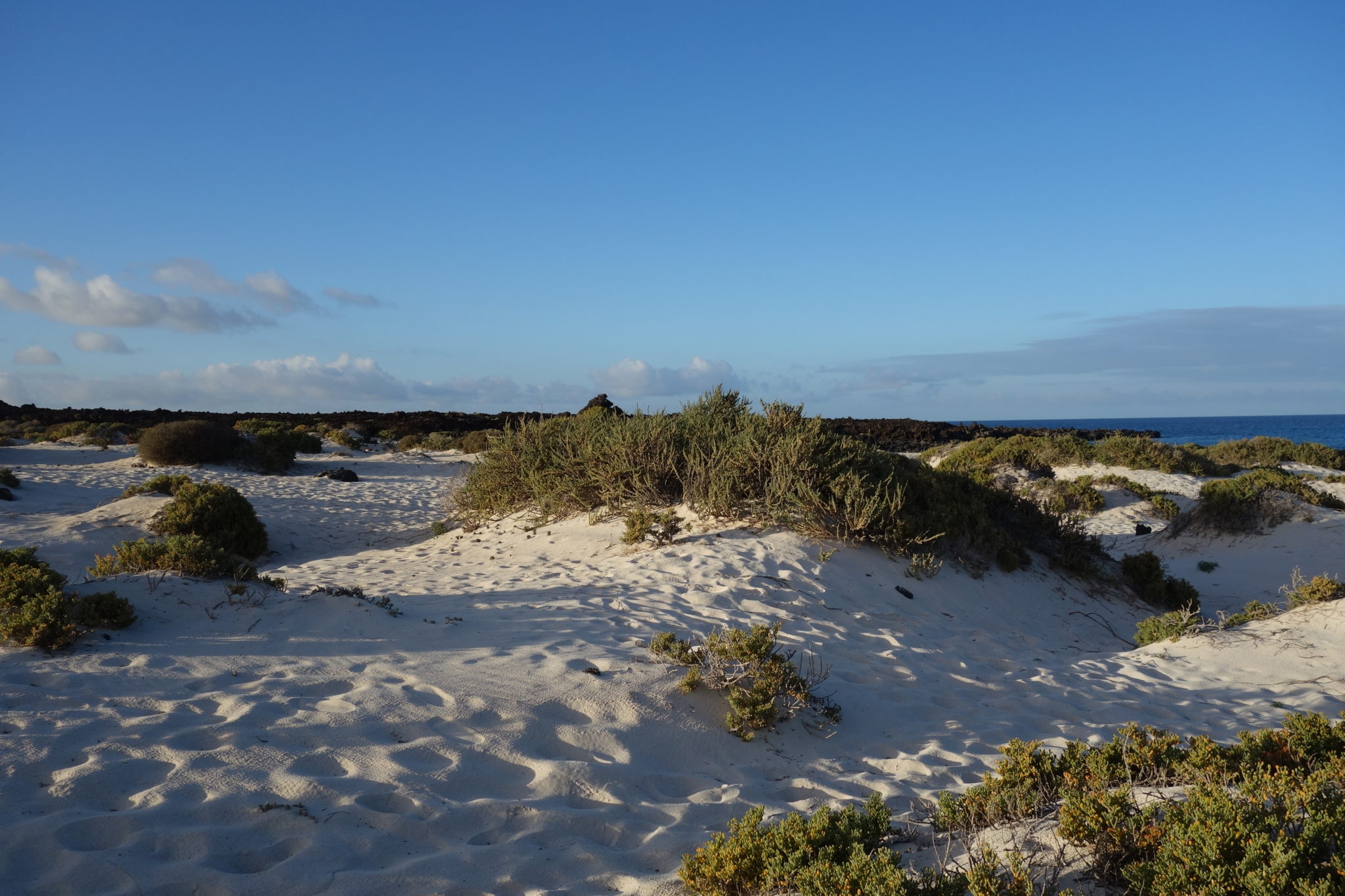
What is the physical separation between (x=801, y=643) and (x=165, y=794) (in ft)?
13.2

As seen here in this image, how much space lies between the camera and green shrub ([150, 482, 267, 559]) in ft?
30.9

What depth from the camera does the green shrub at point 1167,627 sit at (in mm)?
6539

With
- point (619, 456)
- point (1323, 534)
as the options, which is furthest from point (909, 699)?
point (1323, 534)

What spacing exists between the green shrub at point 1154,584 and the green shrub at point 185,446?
749 inches

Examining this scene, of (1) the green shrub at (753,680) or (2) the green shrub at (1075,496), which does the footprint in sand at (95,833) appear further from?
(2) the green shrub at (1075,496)

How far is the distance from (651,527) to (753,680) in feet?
12.8

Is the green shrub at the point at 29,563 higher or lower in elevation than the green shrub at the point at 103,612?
higher

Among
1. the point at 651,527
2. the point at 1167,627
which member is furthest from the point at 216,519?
the point at 1167,627

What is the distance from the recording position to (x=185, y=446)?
1755 centimetres

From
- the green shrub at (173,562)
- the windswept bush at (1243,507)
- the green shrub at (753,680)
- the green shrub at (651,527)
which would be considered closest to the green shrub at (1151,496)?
the windswept bush at (1243,507)

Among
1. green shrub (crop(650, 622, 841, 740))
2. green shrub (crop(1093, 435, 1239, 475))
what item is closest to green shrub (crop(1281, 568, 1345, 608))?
green shrub (crop(650, 622, 841, 740))

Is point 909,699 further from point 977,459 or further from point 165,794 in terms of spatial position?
point 977,459

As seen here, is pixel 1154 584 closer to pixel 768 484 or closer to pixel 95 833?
pixel 768 484

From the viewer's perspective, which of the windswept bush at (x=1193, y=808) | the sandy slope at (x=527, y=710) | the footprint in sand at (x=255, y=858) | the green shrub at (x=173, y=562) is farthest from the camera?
the green shrub at (x=173, y=562)
